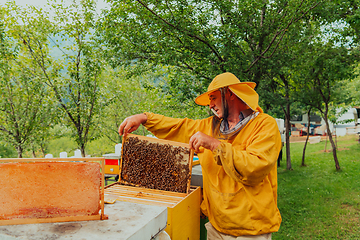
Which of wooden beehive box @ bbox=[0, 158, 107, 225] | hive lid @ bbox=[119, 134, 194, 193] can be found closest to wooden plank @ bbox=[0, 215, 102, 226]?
wooden beehive box @ bbox=[0, 158, 107, 225]

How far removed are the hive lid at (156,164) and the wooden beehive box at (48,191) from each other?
94 centimetres

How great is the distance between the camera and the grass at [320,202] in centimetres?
543

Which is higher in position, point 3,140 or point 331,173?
point 3,140

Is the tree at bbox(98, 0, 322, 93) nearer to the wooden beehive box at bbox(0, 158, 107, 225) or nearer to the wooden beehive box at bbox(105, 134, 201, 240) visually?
the wooden beehive box at bbox(105, 134, 201, 240)

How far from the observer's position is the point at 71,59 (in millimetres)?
7117

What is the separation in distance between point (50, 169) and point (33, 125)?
7.15 m

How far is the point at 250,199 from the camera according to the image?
71.4 inches

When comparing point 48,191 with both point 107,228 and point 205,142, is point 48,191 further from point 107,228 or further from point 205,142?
point 205,142

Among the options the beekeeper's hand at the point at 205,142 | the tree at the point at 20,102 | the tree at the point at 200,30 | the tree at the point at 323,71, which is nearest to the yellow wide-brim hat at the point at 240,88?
the beekeeper's hand at the point at 205,142

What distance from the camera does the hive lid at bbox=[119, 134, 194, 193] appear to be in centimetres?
217

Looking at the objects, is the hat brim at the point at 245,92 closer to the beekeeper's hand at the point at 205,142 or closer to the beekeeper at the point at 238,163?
the beekeeper at the point at 238,163

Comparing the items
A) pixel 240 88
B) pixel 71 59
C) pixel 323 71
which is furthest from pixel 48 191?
pixel 323 71

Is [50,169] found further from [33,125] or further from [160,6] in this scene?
[33,125]

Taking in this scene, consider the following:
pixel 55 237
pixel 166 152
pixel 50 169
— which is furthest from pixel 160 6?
pixel 55 237
